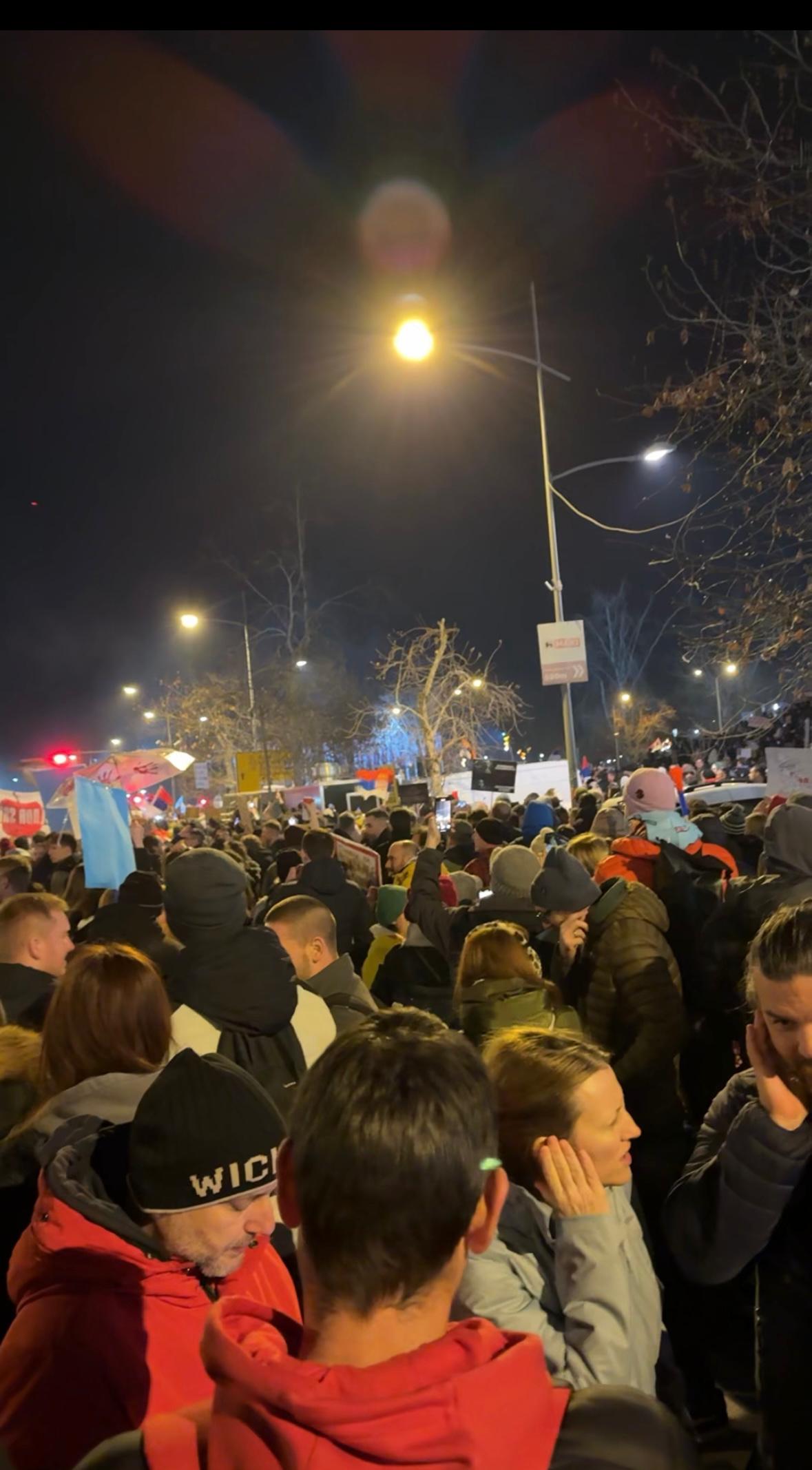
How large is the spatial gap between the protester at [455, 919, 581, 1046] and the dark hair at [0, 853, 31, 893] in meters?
4.73

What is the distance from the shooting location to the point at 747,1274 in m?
3.03

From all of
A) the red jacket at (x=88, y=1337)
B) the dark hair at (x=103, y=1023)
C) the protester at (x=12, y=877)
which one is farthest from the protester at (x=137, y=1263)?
the protester at (x=12, y=877)

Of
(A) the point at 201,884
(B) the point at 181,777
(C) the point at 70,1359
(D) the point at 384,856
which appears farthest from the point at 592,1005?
(B) the point at 181,777

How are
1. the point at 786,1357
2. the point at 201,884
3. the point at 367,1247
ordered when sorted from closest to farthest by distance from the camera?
the point at 367,1247, the point at 786,1357, the point at 201,884

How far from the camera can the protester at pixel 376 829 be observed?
10758 millimetres

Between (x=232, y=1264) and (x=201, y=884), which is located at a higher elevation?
(x=201, y=884)

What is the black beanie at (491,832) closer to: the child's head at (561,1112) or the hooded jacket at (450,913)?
the hooded jacket at (450,913)

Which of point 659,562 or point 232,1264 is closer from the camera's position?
point 232,1264

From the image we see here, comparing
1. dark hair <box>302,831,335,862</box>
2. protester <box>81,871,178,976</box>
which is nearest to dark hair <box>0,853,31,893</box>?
protester <box>81,871,178,976</box>

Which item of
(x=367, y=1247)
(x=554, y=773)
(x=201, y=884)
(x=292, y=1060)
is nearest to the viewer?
(x=367, y=1247)

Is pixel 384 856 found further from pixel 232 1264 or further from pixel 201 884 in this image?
pixel 232 1264

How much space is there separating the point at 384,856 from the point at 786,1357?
7819mm

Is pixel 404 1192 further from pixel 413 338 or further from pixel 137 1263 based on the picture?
pixel 413 338

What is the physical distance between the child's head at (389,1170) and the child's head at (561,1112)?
86 cm
